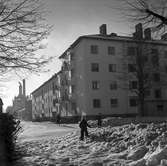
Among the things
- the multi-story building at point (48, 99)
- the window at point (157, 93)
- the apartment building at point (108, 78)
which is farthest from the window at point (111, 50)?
the multi-story building at point (48, 99)

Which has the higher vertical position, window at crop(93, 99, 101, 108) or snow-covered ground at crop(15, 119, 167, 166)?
window at crop(93, 99, 101, 108)

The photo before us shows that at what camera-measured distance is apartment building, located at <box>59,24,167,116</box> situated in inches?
1671

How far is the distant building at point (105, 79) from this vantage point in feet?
139

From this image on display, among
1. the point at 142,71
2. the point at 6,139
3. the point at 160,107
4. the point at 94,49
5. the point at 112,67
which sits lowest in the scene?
the point at 6,139

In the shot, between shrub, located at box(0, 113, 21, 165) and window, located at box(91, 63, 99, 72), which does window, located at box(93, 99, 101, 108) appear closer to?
window, located at box(91, 63, 99, 72)

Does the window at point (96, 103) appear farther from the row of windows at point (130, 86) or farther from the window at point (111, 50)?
the window at point (111, 50)

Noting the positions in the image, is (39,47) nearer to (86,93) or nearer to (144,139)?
(144,139)

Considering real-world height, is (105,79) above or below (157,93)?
above

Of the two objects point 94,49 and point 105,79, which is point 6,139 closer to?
point 105,79

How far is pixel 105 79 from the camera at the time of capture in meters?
44.1

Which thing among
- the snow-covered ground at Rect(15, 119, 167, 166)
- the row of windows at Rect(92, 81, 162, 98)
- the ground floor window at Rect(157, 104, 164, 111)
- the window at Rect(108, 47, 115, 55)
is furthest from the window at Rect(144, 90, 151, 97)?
the snow-covered ground at Rect(15, 119, 167, 166)

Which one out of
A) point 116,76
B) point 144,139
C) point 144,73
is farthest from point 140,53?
point 144,139

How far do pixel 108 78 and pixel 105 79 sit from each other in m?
0.67

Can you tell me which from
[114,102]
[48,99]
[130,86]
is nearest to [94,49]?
[130,86]
